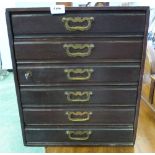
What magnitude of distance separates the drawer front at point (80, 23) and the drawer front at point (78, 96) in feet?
1.01

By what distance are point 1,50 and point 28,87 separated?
129 centimetres

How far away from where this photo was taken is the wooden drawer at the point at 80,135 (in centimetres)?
143

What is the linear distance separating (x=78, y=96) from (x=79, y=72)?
5.8 inches

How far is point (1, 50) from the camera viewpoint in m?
2.46

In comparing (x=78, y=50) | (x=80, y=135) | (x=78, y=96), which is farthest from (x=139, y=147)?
(x=78, y=50)

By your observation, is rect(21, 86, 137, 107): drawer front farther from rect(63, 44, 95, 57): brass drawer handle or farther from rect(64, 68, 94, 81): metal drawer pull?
rect(63, 44, 95, 57): brass drawer handle

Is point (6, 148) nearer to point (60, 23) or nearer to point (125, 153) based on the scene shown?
point (125, 153)

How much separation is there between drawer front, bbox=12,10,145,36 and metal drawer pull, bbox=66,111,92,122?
460 millimetres

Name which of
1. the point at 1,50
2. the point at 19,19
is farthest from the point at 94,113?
the point at 1,50

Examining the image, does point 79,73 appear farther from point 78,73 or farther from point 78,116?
point 78,116

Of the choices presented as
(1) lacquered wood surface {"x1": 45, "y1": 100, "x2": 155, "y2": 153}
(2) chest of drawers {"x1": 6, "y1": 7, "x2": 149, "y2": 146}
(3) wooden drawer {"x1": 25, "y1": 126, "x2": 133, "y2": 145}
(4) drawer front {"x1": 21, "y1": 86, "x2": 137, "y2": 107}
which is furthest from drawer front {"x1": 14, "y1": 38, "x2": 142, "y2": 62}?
(1) lacquered wood surface {"x1": 45, "y1": 100, "x2": 155, "y2": 153}

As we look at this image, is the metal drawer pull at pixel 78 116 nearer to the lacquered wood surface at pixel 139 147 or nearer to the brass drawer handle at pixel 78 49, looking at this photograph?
the lacquered wood surface at pixel 139 147

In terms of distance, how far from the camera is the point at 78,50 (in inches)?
48.2

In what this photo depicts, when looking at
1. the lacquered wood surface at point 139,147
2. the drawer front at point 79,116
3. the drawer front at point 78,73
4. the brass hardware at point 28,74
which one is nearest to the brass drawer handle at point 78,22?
the drawer front at point 78,73
